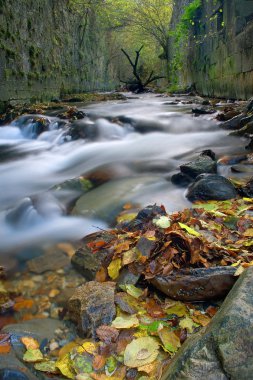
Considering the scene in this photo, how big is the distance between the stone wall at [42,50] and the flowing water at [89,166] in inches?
85.9

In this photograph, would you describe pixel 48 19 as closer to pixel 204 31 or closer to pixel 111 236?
pixel 204 31

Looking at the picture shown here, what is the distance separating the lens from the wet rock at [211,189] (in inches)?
141

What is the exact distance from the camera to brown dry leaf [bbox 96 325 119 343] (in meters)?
1.90

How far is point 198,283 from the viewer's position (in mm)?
2051

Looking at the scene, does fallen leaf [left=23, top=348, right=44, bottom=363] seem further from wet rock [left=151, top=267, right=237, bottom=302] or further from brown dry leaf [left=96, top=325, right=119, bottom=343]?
wet rock [left=151, top=267, right=237, bottom=302]

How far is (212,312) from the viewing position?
1.99 m

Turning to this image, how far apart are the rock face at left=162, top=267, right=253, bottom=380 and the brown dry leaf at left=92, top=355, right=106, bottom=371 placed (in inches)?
20.5

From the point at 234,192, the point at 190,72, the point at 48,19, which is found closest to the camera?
the point at 234,192

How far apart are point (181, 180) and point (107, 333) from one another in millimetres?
2805

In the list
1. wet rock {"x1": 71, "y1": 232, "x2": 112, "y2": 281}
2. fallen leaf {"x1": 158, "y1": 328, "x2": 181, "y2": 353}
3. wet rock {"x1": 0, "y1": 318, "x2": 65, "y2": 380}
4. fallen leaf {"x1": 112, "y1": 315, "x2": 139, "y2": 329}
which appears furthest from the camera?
wet rock {"x1": 71, "y1": 232, "x2": 112, "y2": 281}

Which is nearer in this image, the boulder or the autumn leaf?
the autumn leaf

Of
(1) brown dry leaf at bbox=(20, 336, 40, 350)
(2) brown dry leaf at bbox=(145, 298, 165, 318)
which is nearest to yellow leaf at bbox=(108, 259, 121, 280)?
(2) brown dry leaf at bbox=(145, 298, 165, 318)

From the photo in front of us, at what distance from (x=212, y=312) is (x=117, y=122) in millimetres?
6935

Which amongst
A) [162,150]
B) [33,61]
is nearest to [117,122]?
[162,150]
